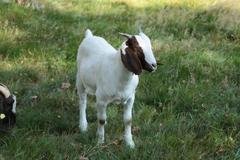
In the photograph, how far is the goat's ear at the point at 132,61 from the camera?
5.33m

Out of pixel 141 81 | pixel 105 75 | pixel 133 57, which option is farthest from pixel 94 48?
pixel 141 81

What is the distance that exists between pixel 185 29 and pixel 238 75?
273 centimetres

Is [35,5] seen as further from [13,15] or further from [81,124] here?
[81,124]

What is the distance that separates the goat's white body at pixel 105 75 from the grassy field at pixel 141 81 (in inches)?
19.4

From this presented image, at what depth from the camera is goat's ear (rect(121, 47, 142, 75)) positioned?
17.5ft

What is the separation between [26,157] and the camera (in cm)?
550

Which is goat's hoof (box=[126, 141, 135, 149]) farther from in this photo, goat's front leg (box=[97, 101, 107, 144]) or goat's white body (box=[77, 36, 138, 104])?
goat's white body (box=[77, 36, 138, 104])

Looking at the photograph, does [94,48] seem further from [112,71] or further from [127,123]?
[127,123]

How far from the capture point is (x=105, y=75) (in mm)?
5758

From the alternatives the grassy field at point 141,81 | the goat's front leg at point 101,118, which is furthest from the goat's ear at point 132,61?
the grassy field at point 141,81

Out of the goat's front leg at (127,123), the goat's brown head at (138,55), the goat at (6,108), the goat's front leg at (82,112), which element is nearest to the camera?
the goat's brown head at (138,55)

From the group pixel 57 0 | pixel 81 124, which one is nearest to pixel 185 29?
pixel 57 0

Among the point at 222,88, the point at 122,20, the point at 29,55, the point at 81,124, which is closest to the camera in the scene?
the point at 81,124

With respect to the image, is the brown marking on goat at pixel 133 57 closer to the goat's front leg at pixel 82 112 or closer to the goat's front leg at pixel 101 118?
the goat's front leg at pixel 101 118
